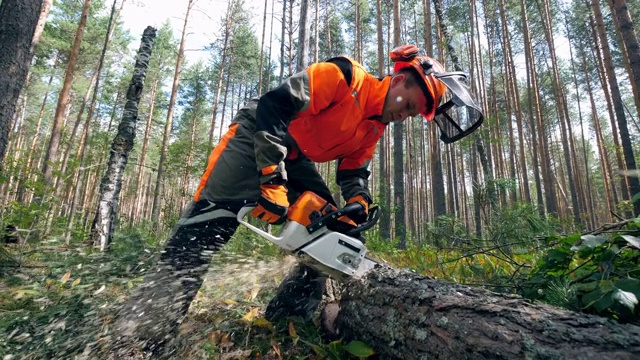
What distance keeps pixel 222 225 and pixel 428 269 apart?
2.58 metres

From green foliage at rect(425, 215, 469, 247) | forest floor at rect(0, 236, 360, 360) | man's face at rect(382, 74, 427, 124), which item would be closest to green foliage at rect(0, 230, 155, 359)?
forest floor at rect(0, 236, 360, 360)

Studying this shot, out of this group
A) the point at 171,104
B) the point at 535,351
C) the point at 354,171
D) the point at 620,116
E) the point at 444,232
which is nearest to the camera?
the point at 535,351

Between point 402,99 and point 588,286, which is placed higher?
point 402,99

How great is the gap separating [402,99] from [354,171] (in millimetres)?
817

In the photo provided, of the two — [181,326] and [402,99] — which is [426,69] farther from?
[181,326]

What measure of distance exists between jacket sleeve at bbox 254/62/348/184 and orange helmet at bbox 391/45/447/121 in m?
0.48

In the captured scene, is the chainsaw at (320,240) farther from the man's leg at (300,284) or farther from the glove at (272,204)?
the man's leg at (300,284)

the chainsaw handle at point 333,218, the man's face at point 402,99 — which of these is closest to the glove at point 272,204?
the chainsaw handle at point 333,218

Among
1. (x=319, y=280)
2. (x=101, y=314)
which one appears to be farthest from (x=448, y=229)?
(x=101, y=314)

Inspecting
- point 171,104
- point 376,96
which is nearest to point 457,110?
point 376,96

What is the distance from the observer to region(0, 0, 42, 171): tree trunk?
129 inches

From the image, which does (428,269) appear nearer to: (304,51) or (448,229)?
(448,229)

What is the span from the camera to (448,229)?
5.62m

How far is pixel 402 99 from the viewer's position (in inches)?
95.2
